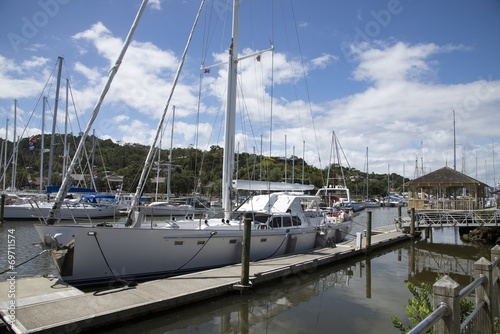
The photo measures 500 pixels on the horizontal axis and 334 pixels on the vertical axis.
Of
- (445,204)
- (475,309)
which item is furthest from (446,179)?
(475,309)

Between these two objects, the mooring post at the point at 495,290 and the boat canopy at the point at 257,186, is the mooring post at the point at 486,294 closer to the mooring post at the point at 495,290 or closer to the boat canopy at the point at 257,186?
the mooring post at the point at 495,290

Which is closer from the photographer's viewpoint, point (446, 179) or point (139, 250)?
point (139, 250)

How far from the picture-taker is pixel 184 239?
37.0 feet

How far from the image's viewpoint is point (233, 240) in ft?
41.1

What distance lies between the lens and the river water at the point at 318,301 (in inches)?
325

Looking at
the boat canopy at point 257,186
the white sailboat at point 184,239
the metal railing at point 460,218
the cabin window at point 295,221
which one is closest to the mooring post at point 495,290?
the white sailboat at point 184,239

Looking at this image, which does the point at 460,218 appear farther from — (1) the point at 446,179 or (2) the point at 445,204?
(1) the point at 446,179

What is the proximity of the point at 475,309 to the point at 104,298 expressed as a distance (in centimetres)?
787

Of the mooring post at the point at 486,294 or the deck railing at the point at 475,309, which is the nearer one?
the deck railing at the point at 475,309

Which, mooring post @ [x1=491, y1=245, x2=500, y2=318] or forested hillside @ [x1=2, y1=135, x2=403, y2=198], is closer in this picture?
mooring post @ [x1=491, y1=245, x2=500, y2=318]

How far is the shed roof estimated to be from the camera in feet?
76.8

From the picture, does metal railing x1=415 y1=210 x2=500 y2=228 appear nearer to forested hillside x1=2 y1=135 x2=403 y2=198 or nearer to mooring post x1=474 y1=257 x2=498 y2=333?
forested hillside x1=2 y1=135 x2=403 y2=198

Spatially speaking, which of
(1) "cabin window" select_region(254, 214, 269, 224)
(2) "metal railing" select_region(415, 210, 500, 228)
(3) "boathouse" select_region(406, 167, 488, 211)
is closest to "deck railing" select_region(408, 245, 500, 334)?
(1) "cabin window" select_region(254, 214, 269, 224)

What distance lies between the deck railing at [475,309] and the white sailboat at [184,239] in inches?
334
